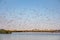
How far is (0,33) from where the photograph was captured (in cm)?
853
